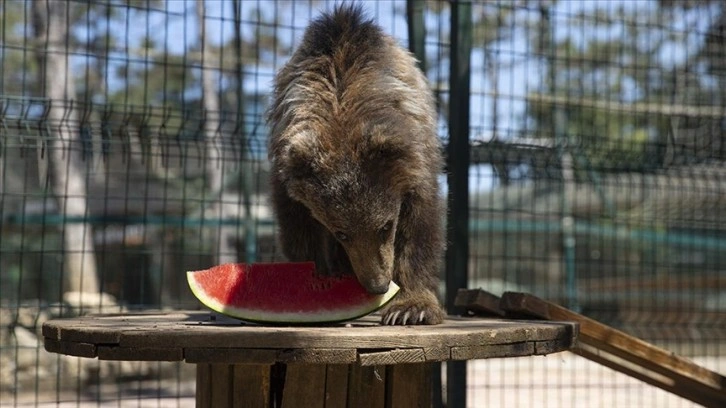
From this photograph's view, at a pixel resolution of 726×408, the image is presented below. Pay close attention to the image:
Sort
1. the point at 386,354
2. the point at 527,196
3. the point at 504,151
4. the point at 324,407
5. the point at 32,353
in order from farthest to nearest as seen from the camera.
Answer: the point at 527,196 → the point at 32,353 → the point at 504,151 → the point at 324,407 → the point at 386,354

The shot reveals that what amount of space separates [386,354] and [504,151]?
13.1 ft

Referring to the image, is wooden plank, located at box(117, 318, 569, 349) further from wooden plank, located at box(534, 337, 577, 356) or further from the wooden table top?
wooden plank, located at box(534, 337, 577, 356)

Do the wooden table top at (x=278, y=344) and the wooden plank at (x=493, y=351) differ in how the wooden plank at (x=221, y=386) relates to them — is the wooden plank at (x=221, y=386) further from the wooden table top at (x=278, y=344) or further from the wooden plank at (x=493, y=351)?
the wooden plank at (x=493, y=351)

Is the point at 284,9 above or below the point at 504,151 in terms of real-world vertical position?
above

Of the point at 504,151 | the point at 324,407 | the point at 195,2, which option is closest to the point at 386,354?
the point at 324,407

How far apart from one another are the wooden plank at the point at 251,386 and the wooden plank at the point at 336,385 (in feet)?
0.89

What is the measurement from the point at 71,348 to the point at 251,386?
0.78 meters

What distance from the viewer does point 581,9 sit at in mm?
7914

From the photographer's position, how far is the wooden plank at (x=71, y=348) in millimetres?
3296

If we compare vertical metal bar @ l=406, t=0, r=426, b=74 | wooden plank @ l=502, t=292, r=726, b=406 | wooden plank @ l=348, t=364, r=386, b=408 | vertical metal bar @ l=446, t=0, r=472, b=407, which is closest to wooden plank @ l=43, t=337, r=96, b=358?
wooden plank @ l=348, t=364, r=386, b=408

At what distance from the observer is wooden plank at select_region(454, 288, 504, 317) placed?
4828 millimetres

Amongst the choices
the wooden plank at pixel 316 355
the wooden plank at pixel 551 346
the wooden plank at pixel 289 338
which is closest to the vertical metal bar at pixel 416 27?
the wooden plank at pixel 551 346

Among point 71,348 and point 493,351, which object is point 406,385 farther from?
point 71,348

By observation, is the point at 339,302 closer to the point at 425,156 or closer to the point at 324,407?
the point at 324,407
